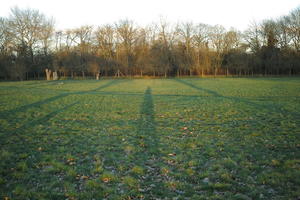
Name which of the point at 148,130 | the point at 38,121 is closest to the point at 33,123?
→ the point at 38,121

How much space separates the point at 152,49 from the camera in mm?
64438

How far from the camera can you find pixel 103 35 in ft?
221

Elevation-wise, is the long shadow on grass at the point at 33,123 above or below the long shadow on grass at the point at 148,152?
above

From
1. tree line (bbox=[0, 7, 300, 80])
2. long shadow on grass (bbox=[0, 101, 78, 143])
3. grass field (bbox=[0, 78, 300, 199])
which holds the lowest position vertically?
grass field (bbox=[0, 78, 300, 199])

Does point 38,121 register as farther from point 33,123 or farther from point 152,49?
point 152,49

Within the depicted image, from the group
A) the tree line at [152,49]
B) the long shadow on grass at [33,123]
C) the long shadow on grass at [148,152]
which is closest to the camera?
the long shadow on grass at [148,152]

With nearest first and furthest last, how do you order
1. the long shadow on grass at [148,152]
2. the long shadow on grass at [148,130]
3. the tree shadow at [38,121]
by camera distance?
the long shadow on grass at [148,152], the long shadow on grass at [148,130], the tree shadow at [38,121]

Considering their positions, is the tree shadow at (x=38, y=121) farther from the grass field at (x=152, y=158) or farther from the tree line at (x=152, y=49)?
the tree line at (x=152, y=49)

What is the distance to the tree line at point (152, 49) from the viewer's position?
5816cm

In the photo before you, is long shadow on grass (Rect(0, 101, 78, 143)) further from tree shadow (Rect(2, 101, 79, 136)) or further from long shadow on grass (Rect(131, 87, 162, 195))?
long shadow on grass (Rect(131, 87, 162, 195))

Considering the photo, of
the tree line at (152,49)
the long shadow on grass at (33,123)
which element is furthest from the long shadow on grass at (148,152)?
the tree line at (152,49)

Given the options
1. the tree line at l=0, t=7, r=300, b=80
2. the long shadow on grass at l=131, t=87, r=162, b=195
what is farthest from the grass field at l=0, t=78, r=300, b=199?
the tree line at l=0, t=7, r=300, b=80

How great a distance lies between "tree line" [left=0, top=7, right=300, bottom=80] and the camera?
58156 mm

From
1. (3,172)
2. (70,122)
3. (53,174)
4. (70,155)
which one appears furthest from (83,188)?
(70,122)
